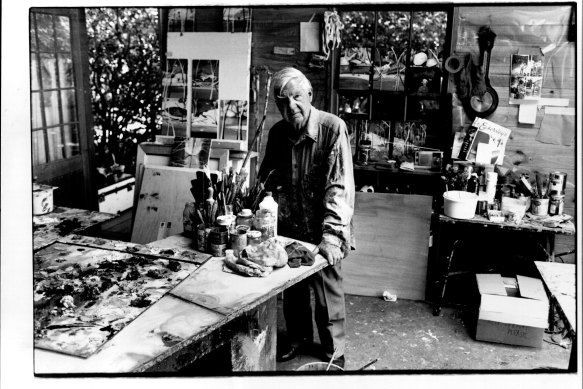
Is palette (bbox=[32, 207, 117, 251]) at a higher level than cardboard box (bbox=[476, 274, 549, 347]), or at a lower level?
higher

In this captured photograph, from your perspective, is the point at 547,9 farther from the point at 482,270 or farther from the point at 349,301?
the point at 349,301

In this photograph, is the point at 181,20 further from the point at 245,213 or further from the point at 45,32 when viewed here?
the point at 245,213

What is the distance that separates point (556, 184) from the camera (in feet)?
13.8

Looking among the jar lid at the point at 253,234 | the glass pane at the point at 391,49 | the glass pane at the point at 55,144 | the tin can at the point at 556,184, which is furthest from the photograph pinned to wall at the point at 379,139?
the glass pane at the point at 55,144

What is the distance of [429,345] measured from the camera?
401 cm

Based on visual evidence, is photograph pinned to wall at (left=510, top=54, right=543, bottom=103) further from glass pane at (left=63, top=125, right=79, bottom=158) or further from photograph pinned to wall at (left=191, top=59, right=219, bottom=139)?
glass pane at (left=63, top=125, right=79, bottom=158)

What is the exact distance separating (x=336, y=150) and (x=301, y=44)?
155 centimetres

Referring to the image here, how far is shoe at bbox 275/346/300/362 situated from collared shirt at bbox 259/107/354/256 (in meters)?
0.78

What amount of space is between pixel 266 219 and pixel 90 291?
106cm

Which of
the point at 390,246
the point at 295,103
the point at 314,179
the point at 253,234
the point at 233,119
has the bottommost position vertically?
the point at 390,246

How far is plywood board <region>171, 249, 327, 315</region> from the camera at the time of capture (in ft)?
8.82

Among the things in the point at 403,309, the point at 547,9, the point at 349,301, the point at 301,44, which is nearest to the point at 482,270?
the point at 403,309

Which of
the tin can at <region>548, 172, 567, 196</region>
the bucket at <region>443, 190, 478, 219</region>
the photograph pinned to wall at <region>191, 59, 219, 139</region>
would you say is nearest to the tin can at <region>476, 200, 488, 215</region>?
the bucket at <region>443, 190, 478, 219</region>

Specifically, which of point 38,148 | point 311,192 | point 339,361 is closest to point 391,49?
point 311,192
